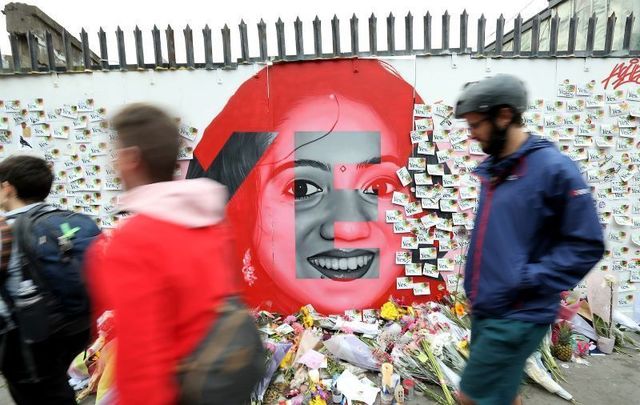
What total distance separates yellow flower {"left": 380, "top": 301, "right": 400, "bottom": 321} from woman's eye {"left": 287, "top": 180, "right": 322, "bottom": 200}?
53.0 inches

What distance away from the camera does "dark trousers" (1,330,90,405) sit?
71.6 inches

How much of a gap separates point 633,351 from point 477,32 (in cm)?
336

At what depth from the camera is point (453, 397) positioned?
2.84m

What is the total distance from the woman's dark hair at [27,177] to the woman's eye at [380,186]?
2620mm

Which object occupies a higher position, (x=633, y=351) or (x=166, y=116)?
(x=166, y=116)

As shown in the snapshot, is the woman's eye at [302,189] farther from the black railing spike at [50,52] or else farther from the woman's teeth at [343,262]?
the black railing spike at [50,52]

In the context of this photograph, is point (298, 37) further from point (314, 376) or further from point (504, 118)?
point (314, 376)

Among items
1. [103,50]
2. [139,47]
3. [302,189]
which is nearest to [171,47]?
[139,47]

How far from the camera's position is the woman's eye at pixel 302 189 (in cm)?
378

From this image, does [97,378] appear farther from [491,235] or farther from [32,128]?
[491,235]

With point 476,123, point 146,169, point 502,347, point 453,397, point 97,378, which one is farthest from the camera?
point 97,378

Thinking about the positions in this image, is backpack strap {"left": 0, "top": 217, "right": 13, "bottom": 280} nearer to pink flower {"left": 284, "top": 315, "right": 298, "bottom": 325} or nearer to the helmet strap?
the helmet strap

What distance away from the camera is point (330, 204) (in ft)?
12.4

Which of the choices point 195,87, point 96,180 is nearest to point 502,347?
point 195,87
